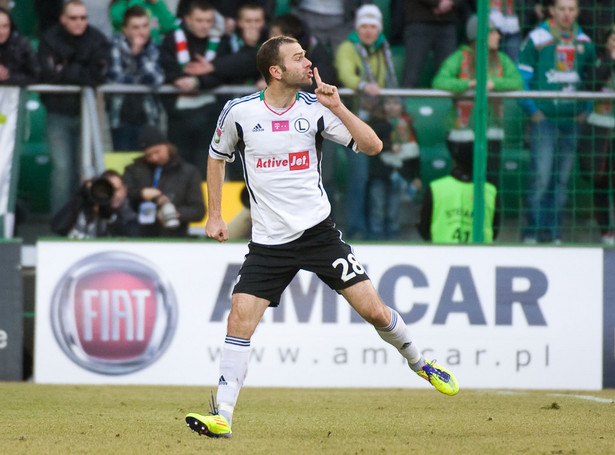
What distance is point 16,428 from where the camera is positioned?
6.15 metres

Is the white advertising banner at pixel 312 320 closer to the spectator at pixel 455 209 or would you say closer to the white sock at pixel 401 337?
the spectator at pixel 455 209

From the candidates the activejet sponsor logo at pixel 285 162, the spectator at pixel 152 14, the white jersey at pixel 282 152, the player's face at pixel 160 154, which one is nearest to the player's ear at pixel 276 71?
the white jersey at pixel 282 152

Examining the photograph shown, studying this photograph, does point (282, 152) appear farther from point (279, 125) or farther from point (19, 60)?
point (19, 60)

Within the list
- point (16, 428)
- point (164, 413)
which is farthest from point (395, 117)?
point (16, 428)

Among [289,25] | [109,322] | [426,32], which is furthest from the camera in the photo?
[426,32]

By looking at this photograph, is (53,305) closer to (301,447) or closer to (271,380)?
(271,380)

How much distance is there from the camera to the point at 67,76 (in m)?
10.9

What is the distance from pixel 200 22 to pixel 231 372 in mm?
5979

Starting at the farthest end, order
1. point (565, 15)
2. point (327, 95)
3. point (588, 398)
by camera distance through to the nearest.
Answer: point (565, 15) → point (588, 398) → point (327, 95)

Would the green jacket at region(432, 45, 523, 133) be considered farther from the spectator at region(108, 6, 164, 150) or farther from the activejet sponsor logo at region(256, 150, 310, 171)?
the activejet sponsor logo at region(256, 150, 310, 171)

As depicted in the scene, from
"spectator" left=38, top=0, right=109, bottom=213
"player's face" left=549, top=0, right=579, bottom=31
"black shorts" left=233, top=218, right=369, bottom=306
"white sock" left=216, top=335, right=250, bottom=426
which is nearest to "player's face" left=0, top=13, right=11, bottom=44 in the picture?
"spectator" left=38, top=0, right=109, bottom=213

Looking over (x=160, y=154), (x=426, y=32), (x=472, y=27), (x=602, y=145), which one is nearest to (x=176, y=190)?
(x=160, y=154)

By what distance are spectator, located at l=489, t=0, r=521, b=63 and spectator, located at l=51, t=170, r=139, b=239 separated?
3928mm

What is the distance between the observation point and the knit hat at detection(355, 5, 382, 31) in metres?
11.1
